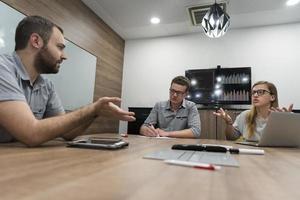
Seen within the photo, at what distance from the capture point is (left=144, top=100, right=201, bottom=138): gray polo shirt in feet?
8.05

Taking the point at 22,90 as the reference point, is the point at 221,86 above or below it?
above

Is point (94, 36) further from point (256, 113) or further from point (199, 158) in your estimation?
point (199, 158)

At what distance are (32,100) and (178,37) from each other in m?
3.59

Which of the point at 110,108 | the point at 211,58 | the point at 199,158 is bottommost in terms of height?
the point at 199,158

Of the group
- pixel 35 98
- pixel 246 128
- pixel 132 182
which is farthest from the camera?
pixel 246 128

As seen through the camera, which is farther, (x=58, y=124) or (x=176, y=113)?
(x=176, y=113)

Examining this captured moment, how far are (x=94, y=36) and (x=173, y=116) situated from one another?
6.88 feet

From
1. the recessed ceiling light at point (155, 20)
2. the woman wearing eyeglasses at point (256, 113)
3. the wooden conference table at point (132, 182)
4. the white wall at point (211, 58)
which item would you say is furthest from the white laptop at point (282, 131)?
the recessed ceiling light at point (155, 20)

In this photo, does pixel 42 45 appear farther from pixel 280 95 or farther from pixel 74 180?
pixel 280 95

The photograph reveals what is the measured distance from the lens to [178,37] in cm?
441

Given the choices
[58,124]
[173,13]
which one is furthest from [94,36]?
[58,124]

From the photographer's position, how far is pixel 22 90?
117 centimetres

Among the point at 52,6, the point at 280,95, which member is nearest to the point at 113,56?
the point at 52,6

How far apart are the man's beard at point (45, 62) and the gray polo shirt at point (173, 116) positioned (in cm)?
136
